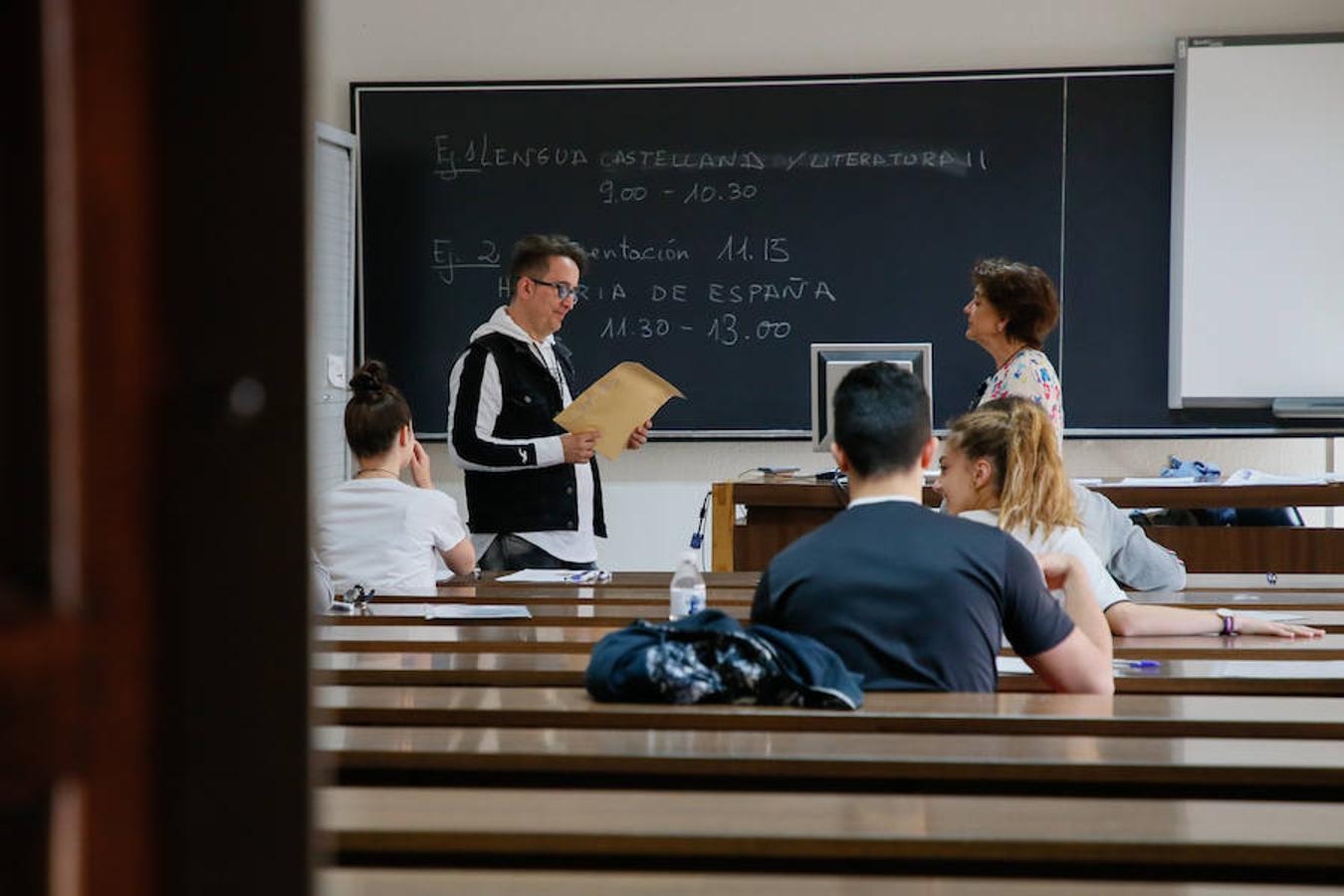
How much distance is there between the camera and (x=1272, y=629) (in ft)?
8.88

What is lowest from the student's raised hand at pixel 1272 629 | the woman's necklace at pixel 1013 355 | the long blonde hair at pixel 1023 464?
the student's raised hand at pixel 1272 629

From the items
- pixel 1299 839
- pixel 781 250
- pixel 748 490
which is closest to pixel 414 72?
pixel 781 250

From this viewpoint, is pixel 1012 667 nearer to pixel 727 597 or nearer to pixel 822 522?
pixel 727 597

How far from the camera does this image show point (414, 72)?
6.20 m

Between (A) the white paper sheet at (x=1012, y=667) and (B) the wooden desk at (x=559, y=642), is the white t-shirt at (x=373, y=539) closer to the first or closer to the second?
(B) the wooden desk at (x=559, y=642)

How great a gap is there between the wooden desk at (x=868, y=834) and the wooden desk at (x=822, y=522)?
324 cm

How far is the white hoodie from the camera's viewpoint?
14.1 feet

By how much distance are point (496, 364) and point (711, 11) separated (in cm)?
234

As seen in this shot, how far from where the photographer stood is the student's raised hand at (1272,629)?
270 centimetres

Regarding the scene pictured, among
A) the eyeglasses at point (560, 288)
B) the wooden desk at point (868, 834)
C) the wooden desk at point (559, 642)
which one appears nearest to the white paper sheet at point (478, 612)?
Result: the wooden desk at point (559, 642)

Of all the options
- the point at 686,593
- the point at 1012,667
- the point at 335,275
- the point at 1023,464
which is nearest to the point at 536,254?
the point at 335,275

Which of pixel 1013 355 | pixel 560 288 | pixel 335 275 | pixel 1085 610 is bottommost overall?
pixel 1085 610

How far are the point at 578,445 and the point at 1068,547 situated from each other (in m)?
1.83

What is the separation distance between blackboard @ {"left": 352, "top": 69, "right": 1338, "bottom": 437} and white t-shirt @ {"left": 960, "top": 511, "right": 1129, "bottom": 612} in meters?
3.12
